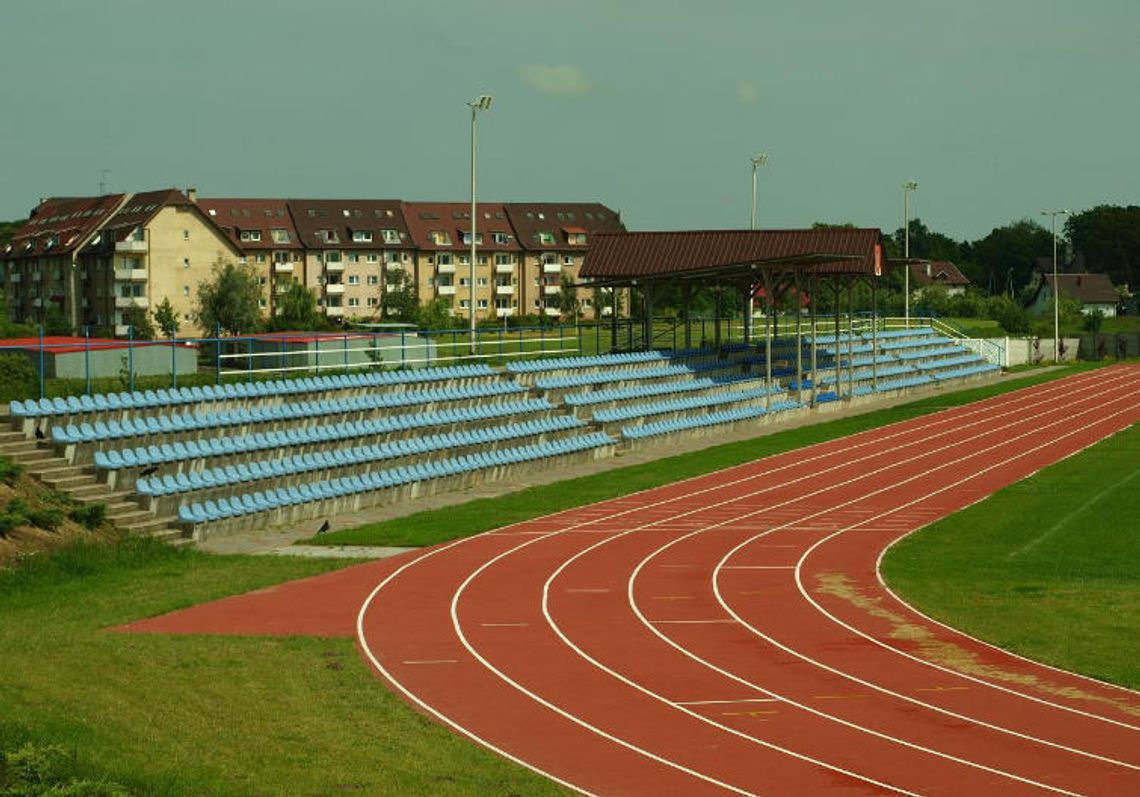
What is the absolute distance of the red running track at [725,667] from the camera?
13.6 m

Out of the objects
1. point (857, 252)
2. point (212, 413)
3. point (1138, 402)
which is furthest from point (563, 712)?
point (1138, 402)

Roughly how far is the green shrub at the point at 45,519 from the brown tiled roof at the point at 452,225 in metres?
89.6

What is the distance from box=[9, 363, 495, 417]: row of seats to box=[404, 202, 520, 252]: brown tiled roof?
74611 millimetres

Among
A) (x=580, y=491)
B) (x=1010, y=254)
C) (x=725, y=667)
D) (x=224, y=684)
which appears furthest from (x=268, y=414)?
(x=1010, y=254)

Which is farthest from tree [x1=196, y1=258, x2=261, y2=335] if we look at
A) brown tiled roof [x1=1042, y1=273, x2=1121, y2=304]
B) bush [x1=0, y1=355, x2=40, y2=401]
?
brown tiled roof [x1=1042, y1=273, x2=1121, y2=304]

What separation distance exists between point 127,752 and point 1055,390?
53902 millimetres

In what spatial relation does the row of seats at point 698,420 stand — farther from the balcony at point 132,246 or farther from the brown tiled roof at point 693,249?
the balcony at point 132,246

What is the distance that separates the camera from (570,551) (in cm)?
2628

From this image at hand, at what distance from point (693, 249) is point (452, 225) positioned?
6694 centimetres

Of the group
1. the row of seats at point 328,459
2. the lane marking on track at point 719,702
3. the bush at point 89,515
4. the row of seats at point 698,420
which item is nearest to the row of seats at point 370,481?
the row of seats at point 328,459

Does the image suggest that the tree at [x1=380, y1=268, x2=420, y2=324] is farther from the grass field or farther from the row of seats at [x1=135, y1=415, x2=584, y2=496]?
the grass field

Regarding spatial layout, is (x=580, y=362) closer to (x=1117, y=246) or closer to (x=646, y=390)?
(x=646, y=390)

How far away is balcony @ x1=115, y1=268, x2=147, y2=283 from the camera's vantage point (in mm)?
93188

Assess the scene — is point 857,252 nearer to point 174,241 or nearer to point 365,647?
point 365,647
